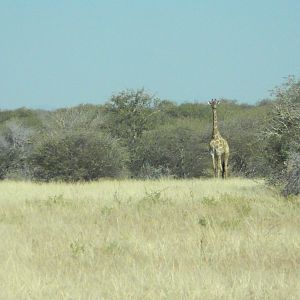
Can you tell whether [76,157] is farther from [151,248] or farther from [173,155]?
[151,248]

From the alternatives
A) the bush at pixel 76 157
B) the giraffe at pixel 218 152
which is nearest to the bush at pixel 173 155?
the bush at pixel 76 157

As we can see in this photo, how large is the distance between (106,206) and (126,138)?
841 inches

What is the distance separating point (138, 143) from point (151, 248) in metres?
24.6

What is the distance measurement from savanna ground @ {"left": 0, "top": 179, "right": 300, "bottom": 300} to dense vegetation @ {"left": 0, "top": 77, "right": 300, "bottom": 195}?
21.2ft

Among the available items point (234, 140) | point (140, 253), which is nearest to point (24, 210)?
point (140, 253)

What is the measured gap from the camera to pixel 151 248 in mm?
8727

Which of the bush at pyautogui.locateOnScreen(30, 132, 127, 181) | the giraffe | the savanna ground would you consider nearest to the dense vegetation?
the bush at pyautogui.locateOnScreen(30, 132, 127, 181)

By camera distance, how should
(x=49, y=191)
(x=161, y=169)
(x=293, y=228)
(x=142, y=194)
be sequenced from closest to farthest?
(x=293, y=228)
(x=142, y=194)
(x=49, y=191)
(x=161, y=169)

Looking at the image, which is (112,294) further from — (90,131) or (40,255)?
(90,131)

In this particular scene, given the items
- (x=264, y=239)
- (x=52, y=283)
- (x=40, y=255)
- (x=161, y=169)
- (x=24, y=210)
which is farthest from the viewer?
(x=161, y=169)

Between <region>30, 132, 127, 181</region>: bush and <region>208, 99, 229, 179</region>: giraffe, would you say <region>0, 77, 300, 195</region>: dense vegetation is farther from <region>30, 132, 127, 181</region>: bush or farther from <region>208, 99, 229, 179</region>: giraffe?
<region>208, 99, 229, 179</region>: giraffe

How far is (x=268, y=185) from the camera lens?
53.7 ft

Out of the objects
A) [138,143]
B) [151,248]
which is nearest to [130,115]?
[138,143]

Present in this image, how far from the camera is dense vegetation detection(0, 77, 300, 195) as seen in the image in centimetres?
2112
